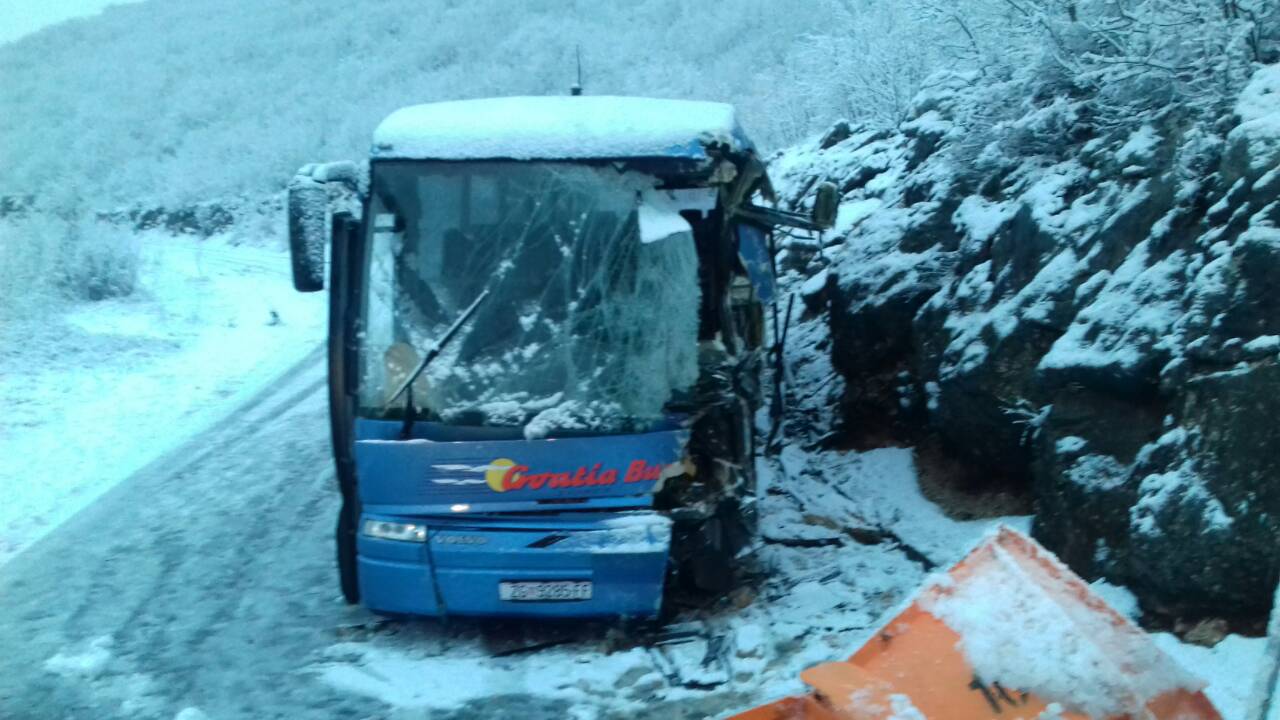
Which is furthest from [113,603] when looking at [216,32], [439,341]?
[216,32]

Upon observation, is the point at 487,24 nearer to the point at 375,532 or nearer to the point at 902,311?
the point at 902,311

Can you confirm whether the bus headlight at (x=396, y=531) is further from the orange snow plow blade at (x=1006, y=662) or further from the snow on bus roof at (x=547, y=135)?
the orange snow plow blade at (x=1006, y=662)

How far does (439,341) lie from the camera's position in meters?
4.82

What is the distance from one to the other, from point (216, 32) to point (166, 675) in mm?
42190

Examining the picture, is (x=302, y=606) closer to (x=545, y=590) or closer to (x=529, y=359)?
(x=545, y=590)

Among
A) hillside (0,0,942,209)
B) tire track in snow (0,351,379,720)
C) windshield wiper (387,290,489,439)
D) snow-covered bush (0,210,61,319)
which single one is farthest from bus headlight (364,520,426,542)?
hillside (0,0,942,209)

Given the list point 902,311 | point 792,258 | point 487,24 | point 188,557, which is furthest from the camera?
point 487,24

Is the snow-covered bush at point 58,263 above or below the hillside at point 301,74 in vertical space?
below

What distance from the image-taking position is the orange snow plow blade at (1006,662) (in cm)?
254

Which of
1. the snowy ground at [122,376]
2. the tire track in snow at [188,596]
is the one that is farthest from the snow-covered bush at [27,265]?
the tire track in snow at [188,596]

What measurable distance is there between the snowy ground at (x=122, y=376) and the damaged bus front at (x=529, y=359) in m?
3.76

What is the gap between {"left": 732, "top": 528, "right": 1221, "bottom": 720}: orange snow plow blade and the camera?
2.54 meters

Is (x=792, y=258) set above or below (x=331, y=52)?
below

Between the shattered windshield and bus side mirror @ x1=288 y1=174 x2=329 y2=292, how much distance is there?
0.27 meters
